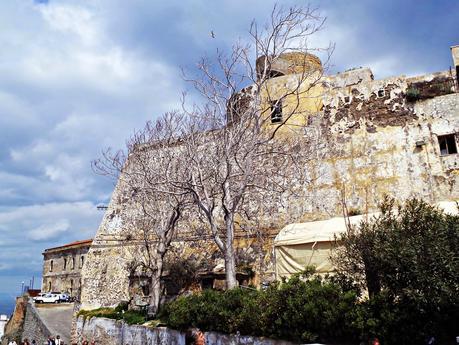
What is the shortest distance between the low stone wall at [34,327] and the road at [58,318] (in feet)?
1.02

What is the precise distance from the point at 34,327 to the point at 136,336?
13959 mm

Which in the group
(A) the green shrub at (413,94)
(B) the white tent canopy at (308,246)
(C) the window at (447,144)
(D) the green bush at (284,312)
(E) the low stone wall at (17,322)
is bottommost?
(E) the low stone wall at (17,322)

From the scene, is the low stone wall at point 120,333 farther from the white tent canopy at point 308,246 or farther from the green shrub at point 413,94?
the green shrub at point 413,94

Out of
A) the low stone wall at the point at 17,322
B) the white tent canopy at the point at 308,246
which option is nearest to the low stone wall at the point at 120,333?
the white tent canopy at the point at 308,246

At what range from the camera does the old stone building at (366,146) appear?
55.7ft

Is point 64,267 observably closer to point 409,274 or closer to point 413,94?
point 413,94

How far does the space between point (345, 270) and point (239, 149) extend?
6236mm

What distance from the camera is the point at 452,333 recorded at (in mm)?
8609

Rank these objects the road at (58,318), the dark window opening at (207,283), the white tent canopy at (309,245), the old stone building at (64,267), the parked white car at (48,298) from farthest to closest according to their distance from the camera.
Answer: the old stone building at (64,267), the parked white car at (48,298), the road at (58,318), the dark window opening at (207,283), the white tent canopy at (309,245)

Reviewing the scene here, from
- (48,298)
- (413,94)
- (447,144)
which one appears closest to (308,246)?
(447,144)

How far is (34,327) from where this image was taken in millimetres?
26828

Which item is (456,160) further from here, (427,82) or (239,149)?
(239,149)

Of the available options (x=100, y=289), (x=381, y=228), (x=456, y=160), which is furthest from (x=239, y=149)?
(x=100, y=289)

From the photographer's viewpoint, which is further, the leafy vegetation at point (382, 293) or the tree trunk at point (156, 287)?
the tree trunk at point (156, 287)
